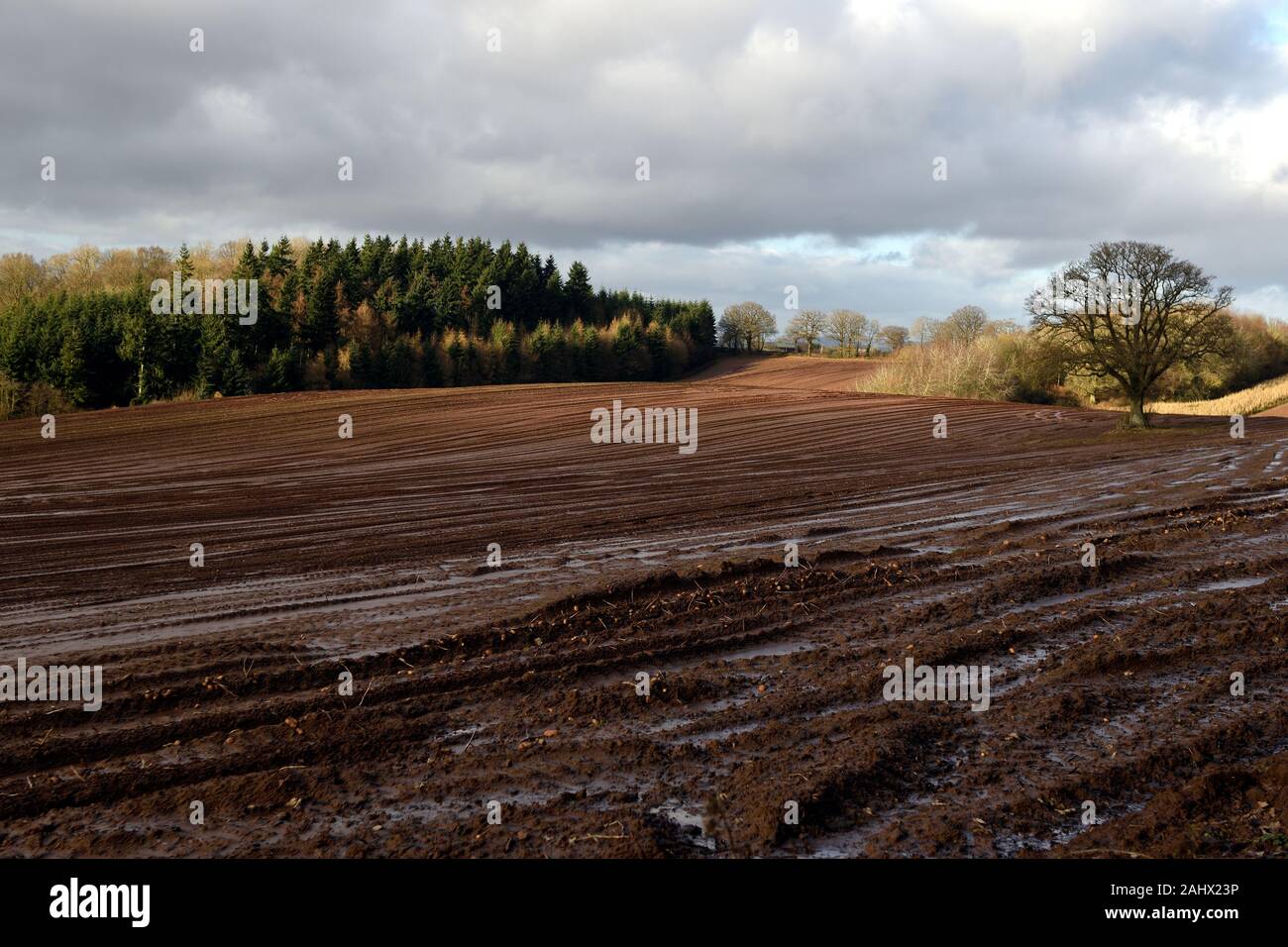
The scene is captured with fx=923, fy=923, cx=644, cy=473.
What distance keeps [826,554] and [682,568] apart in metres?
1.94

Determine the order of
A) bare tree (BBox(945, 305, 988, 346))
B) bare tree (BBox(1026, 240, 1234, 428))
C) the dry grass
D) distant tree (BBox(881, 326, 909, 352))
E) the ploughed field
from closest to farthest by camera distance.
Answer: the ploughed field
bare tree (BBox(1026, 240, 1234, 428))
the dry grass
bare tree (BBox(945, 305, 988, 346))
distant tree (BBox(881, 326, 909, 352))

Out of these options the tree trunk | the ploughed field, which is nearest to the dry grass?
the tree trunk

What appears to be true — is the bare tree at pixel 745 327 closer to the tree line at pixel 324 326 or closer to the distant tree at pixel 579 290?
the tree line at pixel 324 326

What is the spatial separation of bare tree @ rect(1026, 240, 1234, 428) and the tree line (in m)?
36.8

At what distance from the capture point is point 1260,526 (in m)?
13.6

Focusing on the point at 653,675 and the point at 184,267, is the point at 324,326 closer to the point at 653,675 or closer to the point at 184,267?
the point at 184,267

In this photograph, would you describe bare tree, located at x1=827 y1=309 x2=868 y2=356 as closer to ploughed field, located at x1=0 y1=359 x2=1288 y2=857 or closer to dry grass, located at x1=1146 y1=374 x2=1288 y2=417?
dry grass, located at x1=1146 y1=374 x2=1288 y2=417

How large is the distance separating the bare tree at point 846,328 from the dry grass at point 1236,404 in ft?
160

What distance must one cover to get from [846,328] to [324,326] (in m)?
61.1

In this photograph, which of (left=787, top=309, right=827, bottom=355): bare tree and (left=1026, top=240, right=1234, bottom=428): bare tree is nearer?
(left=1026, top=240, right=1234, bottom=428): bare tree

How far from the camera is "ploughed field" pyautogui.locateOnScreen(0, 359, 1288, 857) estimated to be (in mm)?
4859

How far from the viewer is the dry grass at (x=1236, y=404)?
54828 mm
